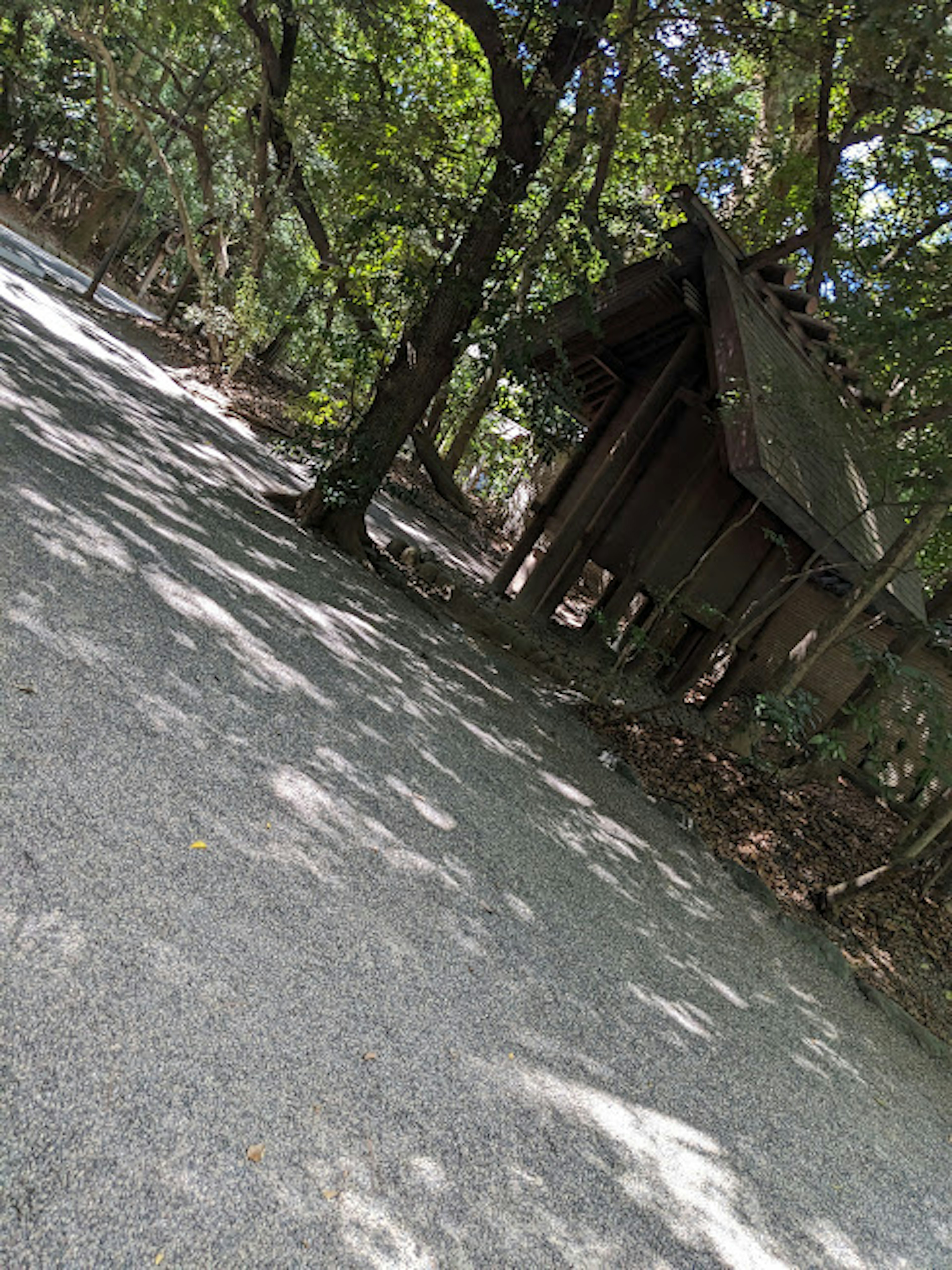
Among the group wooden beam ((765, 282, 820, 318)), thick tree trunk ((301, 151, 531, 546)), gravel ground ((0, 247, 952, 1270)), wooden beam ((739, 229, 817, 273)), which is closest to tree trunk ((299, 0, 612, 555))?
thick tree trunk ((301, 151, 531, 546))

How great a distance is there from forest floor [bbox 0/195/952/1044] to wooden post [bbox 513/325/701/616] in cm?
49

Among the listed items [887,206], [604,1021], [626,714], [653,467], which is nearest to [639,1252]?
[604,1021]

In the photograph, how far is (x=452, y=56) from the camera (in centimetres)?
1577

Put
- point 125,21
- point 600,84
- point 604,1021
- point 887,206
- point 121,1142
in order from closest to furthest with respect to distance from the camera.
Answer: point 121,1142 → point 604,1021 → point 600,84 → point 887,206 → point 125,21

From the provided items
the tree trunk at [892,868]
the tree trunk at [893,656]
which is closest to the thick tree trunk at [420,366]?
the tree trunk at [893,656]

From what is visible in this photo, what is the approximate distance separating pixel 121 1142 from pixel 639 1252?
1.64m

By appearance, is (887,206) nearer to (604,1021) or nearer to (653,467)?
(653,467)

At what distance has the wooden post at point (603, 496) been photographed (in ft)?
34.7

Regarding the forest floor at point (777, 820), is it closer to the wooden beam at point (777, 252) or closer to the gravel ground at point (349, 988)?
the gravel ground at point (349, 988)

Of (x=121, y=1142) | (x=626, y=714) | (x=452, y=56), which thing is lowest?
(x=121, y=1142)

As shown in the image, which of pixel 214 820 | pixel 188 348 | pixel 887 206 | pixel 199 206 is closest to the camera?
pixel 214 820

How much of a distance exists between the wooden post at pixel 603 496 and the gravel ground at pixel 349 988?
160 inches

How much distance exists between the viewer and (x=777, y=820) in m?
9.18

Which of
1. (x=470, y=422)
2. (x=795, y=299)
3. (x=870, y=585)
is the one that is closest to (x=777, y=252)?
(x=795, y=299)
